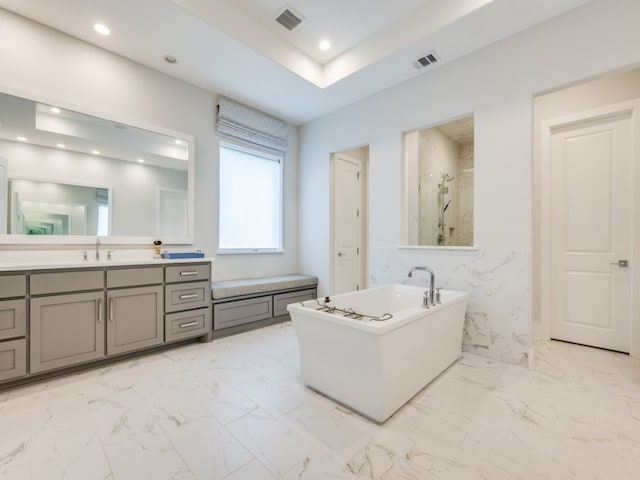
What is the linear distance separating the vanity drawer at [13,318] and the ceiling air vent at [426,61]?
3935 mm

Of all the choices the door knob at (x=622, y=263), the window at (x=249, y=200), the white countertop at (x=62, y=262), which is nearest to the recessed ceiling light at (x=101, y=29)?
the window at (x=249, y=200)

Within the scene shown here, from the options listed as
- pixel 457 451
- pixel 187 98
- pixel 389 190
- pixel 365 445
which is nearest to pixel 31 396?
pixel 365 445

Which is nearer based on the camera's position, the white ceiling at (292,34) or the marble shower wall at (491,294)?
the white ceiling at (292,34)

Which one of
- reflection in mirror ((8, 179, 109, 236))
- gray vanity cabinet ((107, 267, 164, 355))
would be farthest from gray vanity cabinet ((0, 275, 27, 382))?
reflection in mirror ((8, 179, 109, 236))

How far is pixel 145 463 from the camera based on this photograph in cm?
141

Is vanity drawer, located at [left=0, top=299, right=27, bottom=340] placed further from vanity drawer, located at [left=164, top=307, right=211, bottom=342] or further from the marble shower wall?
the marble shower wall

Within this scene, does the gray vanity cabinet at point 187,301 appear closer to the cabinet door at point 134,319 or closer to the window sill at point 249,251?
the cabinet door at point 134,319

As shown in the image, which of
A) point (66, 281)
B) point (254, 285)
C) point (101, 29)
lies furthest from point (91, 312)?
point (101, 29)

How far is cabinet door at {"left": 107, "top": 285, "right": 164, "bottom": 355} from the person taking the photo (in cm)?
244

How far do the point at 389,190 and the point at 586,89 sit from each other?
219cm

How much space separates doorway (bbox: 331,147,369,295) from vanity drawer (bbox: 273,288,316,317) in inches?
16.5

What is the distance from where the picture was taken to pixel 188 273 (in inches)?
115

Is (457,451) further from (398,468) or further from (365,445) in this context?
(365,445)

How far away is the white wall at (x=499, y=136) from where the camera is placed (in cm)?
226
